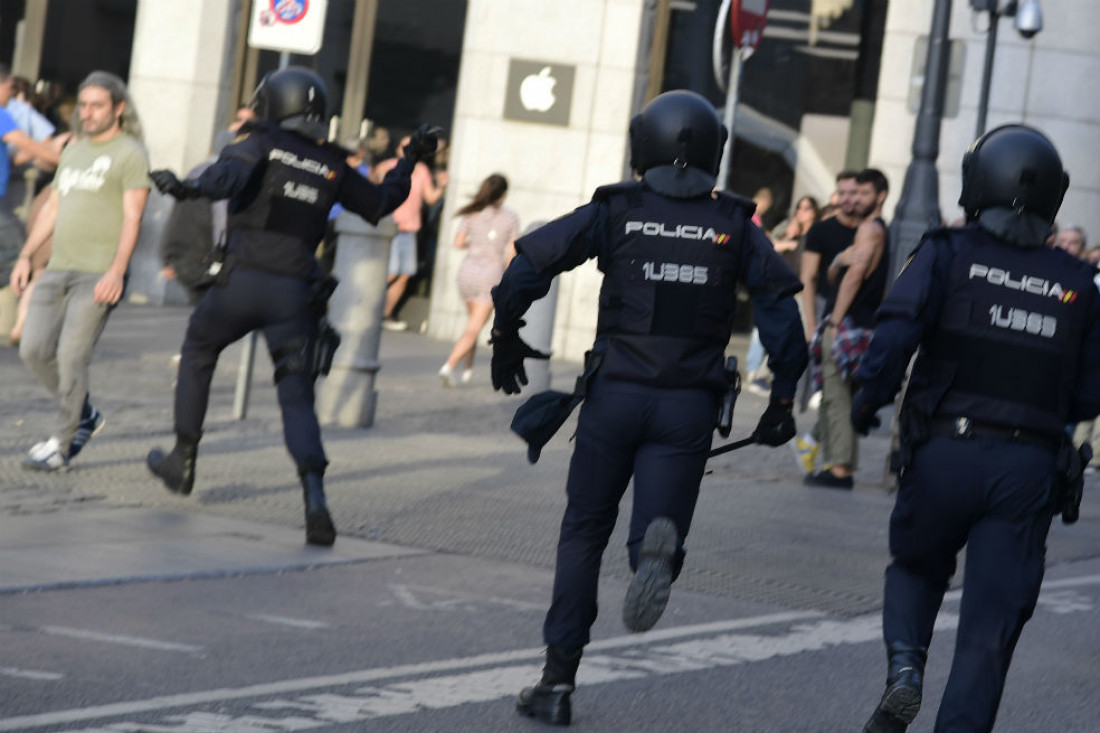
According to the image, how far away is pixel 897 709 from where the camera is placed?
18.2ft

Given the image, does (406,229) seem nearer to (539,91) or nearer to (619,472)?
(539,91)

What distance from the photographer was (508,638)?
707 centimetres

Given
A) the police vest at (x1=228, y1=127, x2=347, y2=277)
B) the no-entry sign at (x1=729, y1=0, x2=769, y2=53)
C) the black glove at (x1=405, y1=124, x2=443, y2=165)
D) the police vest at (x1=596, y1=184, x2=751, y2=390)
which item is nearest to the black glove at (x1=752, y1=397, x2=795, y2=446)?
the police vest at (x1=596, y1=184, x2=751, y2=390)

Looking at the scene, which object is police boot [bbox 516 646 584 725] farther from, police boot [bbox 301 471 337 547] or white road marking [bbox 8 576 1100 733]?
police boot [bbox 301 471 337 547]

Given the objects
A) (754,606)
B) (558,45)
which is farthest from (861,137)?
(754,606)

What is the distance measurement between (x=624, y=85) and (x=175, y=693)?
1369cm

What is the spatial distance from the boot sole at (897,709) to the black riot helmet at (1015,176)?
127 centimetres

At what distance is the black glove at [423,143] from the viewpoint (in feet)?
27.0

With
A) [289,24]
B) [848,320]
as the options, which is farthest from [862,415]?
[289,24]

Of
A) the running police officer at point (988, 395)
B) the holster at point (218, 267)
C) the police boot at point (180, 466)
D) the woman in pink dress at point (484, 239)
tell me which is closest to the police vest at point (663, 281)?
the running police officer at point (988, 395)

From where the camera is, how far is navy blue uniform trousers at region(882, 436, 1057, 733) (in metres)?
5.32

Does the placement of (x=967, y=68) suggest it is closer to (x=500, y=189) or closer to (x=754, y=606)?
(x=500, y=189)

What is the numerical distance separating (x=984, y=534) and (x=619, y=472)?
109 centimetres

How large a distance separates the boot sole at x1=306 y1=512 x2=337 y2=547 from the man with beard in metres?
3.88
